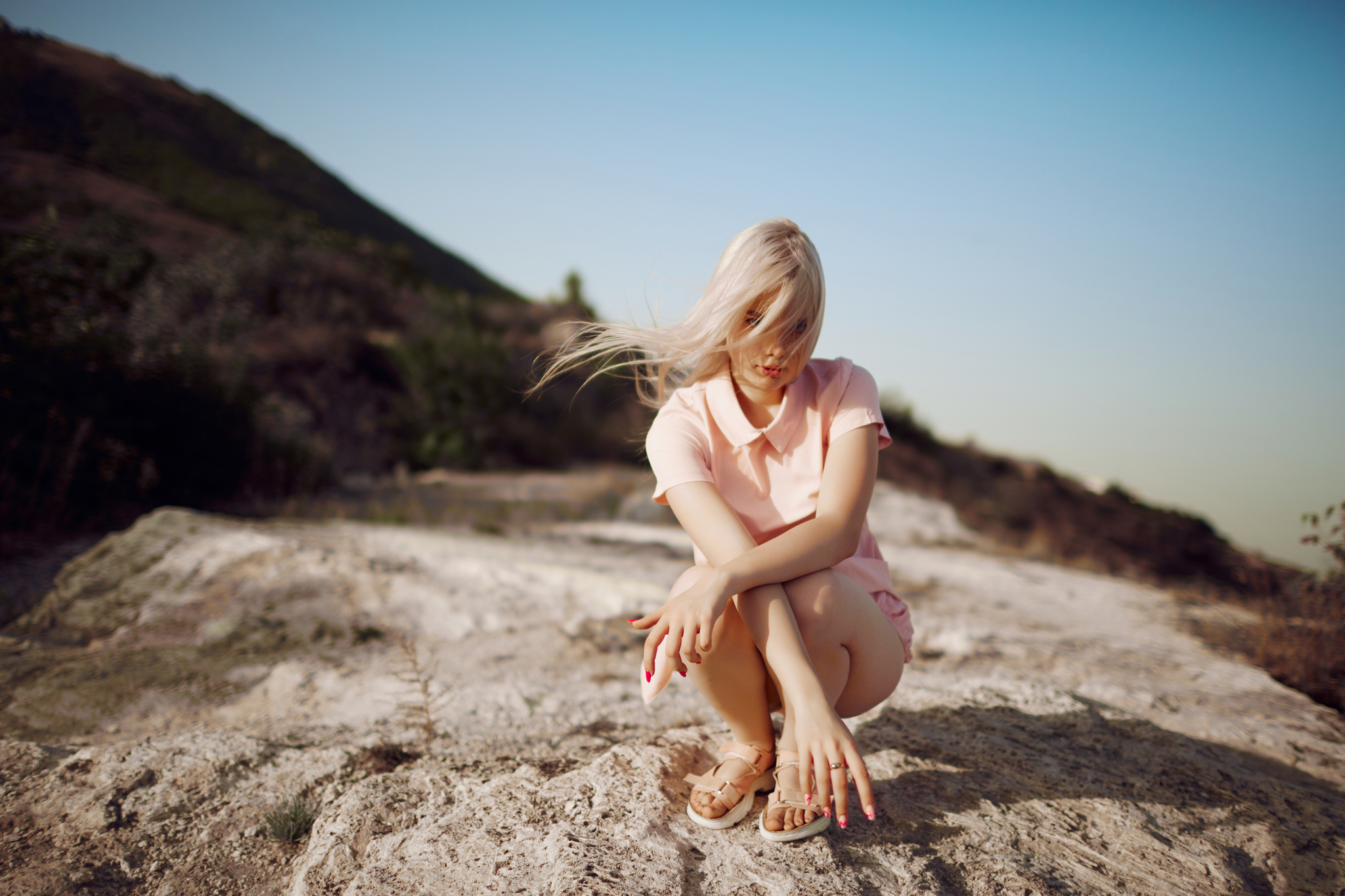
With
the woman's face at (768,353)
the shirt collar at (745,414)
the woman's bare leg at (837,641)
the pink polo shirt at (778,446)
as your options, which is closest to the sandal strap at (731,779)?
the woman's bare leg at (837,641)

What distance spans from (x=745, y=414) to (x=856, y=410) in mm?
302

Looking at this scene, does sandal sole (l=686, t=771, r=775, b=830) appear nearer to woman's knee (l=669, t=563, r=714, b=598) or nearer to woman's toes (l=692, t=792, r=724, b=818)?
woman's toes (l=692, t=792, r=724, b=818)

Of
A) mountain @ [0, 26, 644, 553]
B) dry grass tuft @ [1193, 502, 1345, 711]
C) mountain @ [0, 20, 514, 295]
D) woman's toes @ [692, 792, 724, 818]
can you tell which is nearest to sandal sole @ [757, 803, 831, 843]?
woman's toes @ [692, 792, 724, 818]

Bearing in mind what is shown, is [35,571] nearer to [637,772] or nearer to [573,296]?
[637,772]

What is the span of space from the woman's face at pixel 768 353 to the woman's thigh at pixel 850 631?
20.5 inches

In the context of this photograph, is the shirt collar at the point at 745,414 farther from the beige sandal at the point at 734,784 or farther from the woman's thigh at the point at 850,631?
the beige sandal at the point at 734,784

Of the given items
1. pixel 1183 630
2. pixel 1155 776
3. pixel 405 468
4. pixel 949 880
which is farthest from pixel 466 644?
pixel 405 468

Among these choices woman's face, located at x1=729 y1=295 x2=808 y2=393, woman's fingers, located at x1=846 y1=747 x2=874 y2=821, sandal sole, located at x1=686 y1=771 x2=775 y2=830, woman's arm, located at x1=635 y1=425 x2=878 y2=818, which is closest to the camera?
woman's fingers, located at x1=846 y1=747 x2=874 y2=821

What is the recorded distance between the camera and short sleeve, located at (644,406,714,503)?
5.55 ft

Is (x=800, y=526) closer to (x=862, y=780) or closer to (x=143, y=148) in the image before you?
(x=862, y=780)

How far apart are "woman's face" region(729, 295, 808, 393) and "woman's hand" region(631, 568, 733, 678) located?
0.55 meters

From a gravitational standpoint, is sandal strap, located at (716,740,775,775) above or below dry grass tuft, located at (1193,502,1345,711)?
below

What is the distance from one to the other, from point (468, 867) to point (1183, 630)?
435 cm

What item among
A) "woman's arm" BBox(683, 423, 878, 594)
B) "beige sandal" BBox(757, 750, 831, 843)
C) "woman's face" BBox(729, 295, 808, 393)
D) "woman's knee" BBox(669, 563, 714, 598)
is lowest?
"beige sandal" BBox(757, 750, 831, 843)
